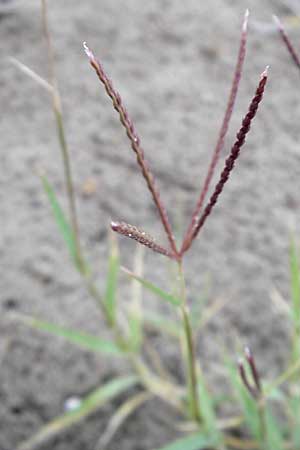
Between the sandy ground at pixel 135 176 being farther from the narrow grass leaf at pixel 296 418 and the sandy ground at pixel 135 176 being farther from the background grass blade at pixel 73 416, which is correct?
the narrow grass leaf at pixel 296 418

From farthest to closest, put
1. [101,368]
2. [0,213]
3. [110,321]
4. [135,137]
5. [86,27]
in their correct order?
1. [86,27]
2. [0,213]
3. [101,368]
4. [110,321]
5. [135,137]

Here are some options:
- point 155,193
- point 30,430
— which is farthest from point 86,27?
point 155,193

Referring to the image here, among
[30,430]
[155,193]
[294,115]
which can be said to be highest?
[155,193]

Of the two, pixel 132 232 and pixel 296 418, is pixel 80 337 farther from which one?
pixel 132 232

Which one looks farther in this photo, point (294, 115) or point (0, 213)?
point (294, 115)

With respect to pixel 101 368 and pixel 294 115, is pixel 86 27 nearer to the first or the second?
pixel 294 115

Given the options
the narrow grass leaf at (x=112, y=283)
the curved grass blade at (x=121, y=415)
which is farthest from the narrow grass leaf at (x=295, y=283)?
the curved grass blade at (x=121, y=415)

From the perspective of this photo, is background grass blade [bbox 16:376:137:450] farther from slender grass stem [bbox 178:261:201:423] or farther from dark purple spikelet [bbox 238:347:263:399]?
dark purple spikelet [bbox 238:347:263:399]
